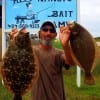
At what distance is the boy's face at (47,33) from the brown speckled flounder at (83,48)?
0.57 m

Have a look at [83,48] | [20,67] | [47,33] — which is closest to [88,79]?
[83,48]

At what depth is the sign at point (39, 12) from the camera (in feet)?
50.5

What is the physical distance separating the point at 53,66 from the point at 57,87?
9.9 inches

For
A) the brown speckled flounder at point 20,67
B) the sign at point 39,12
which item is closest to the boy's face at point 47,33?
the brown speckled flounder at point 20,67

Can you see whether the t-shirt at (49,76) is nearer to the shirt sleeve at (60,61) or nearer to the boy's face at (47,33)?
the shirt sleeve at (60,61)

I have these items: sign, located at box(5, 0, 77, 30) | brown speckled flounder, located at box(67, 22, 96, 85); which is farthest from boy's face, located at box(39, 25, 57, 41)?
sign, located at box(5, 0, 77, 30)

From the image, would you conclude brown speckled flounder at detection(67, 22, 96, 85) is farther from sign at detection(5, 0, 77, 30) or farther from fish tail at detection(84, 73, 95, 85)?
sign at detection(5, 0, 77, 30)

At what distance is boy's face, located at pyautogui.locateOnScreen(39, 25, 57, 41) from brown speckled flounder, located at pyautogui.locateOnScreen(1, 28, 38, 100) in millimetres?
751

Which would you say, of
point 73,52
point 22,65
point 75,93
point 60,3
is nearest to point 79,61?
point 73,52

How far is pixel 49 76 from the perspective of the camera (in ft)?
19.2

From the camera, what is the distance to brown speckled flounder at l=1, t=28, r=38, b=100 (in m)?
4.81

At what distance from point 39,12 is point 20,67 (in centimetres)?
1066

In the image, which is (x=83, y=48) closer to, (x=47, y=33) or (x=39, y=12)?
(x=47, y=33)

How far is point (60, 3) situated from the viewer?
15.5m
